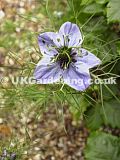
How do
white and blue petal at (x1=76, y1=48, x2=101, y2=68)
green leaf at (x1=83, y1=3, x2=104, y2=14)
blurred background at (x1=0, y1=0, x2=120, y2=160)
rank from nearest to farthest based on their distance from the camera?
1. white and blue petal at (x1=76, y1=48, x2=101, y2=68)
2. blurred background at (x1=0, y1=0, x2=120, y2=160)
3. green leaf at (x1=83, y1=3, x2=104, y2=14)

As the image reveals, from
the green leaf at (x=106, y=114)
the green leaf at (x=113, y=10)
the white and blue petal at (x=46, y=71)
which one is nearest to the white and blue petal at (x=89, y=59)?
the white and blue petal at (x=46, y=71)

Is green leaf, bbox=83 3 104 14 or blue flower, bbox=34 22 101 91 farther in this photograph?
green leaf, bbox=83 3 104 14

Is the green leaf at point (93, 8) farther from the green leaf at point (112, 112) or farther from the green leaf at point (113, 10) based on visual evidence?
the green leaf at point (112, 112)

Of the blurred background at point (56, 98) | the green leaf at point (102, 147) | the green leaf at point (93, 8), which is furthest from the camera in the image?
the green leaf at point (102, 147)

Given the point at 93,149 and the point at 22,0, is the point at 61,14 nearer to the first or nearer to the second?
the point at 22,0

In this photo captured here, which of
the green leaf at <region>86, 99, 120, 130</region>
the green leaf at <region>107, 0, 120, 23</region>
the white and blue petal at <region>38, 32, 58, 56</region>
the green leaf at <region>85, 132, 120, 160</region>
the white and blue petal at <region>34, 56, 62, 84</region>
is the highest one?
the green leaf at <region>107, 0, 120, 23</region>

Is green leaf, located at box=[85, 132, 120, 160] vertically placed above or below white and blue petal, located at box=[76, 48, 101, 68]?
below

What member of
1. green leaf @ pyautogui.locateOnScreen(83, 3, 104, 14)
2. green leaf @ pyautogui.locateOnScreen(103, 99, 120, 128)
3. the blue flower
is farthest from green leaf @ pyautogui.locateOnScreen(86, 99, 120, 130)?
the blue flower

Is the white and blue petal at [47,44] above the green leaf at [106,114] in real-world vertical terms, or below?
above

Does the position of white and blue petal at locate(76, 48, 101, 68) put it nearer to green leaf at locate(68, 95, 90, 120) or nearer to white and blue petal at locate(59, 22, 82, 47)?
white and blue petal at locate(59, 22, 82, 47)
